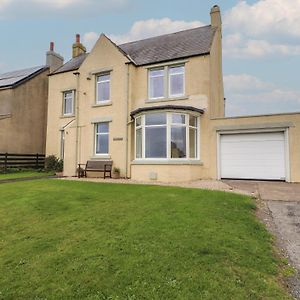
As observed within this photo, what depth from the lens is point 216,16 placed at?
63.2 feet

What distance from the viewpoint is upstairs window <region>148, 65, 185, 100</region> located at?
17016mm

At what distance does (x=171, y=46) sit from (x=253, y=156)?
859cm

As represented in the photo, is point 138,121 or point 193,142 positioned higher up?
point 138,121

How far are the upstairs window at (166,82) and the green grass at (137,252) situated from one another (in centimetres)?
983

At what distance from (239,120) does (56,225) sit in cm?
1131

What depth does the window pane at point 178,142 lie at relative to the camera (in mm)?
15008

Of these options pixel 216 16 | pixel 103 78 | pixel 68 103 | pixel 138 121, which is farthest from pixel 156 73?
pixel 68 103

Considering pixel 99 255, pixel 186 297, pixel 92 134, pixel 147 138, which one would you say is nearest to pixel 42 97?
pixel 92 134

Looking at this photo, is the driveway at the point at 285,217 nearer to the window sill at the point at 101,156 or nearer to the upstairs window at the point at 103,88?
the window sill at the point at 101,156

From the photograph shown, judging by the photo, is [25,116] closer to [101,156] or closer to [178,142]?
[101,156]

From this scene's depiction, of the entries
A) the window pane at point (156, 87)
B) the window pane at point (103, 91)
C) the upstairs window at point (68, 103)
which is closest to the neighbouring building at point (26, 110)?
the upstairs window at point (68, 103)

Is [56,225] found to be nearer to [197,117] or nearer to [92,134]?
[197,117]

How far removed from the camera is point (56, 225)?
21.8ft

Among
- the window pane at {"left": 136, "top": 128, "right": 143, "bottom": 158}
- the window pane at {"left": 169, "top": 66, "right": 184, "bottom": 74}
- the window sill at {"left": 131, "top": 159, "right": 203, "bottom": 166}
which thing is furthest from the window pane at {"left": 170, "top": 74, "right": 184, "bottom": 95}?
the window sill at {"left": 131, "top": 159, "right": 203, "bottom": 166}
